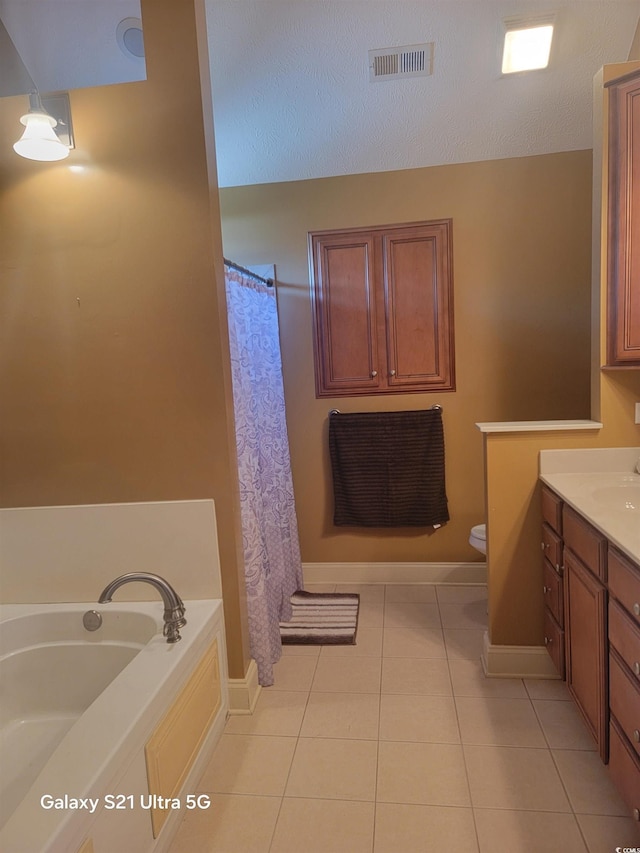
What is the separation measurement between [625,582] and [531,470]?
777 mm

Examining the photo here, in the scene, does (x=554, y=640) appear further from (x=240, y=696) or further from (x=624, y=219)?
(x=624, y=219)

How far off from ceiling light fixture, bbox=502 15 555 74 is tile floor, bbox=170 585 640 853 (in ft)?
9.10

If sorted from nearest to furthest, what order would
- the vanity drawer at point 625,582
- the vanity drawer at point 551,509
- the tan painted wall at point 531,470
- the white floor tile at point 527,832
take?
1. the vanity drawer at point 625,582
2. the white floor tile at point 527,832
3. the vanity drawer at point 551,509
4. the tan painted wall at point 531,470

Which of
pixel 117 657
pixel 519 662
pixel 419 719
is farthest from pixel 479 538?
pixel 117 657

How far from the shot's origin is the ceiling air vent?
2316mm

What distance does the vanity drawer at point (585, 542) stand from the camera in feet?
5.05

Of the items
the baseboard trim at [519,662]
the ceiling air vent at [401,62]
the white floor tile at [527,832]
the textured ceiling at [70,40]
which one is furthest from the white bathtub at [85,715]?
the ceiling air vent at [401,62]

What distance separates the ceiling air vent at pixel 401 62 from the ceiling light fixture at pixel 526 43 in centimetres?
34

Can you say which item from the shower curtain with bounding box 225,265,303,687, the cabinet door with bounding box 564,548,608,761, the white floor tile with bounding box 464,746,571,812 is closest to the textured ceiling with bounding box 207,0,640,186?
the shower curtain with bounding box 225,265,303,687

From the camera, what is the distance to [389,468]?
3143 millimetres

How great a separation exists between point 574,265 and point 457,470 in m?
1.35

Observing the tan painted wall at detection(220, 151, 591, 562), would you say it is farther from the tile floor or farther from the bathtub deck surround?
the bathtub deck surround

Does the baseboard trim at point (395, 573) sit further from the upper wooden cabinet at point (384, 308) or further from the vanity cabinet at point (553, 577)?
the upper wooden cabinet at point (384, 308)

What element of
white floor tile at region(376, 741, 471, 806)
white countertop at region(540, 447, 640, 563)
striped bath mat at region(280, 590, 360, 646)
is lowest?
white floor tile at region(376, 741, 471, 806)
